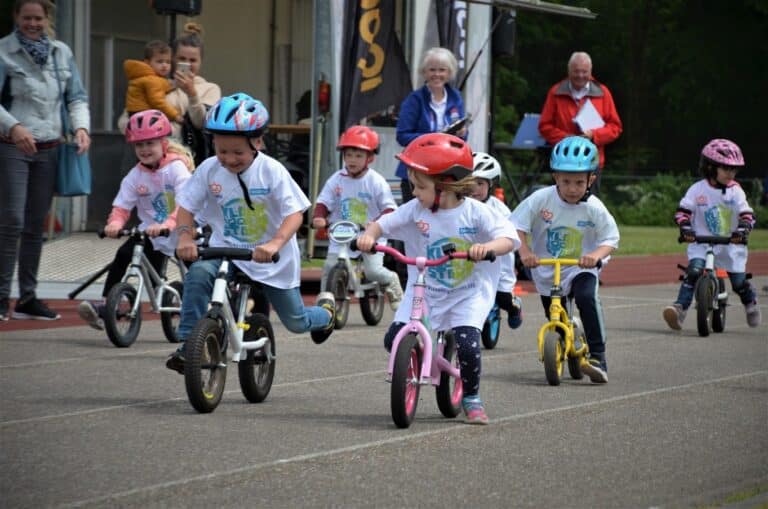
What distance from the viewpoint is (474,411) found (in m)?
8.39

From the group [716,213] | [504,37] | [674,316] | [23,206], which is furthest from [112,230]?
[504,37]

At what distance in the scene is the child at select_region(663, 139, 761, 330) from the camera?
13883 mm

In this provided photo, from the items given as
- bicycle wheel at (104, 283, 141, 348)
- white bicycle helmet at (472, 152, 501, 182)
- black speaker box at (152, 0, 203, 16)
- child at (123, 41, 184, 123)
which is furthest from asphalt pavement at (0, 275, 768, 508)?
black speaker box at (152, 0, 203, 16)

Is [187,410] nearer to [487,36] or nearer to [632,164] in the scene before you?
[487,36]

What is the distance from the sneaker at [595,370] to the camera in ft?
33.3

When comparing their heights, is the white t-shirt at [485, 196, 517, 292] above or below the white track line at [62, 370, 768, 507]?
above

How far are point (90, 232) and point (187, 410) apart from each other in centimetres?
1099

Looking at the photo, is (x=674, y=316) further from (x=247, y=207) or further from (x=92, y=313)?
(x=247, y=207)

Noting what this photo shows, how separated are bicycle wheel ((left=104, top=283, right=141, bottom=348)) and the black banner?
5.27 m

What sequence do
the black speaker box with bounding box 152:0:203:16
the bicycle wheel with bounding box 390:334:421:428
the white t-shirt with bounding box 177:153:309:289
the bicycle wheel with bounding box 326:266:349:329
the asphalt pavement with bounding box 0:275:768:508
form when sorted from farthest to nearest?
the black speaker box with bounding box 152:0:203:16 → the bicycle wheel with bounding box 326:266:349:329 → the white t-shirt with bounding box 177:153:309:289 → the bicycle wheel with bounding box 390:334:421:428 → the asphalt pavement with bounding box 0:275:768:508

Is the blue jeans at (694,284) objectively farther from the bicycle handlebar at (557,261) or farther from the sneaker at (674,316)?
the bicycle handlebar at (557,261)

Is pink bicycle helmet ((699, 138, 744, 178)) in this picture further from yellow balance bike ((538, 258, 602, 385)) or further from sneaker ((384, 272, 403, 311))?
yellow balance bike ((538, 258, 602, 385))

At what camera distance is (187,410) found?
8617mm

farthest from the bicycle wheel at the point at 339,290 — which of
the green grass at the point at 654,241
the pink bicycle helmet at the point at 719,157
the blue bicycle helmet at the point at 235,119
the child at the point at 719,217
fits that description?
the green grass at the point at 654,241
